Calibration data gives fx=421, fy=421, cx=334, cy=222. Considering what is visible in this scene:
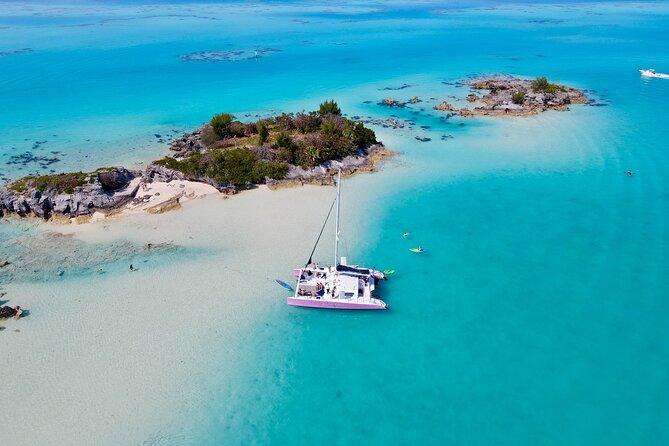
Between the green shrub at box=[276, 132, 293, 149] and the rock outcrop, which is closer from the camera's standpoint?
the rock outcrop

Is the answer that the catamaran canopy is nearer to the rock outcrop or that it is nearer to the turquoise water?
the turquoise water

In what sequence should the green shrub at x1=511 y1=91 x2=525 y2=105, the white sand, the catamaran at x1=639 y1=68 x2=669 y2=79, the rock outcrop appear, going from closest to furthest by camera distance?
the white sand < the rock outcrop < the green shrub at x1=511 y1=91 x2=525 y2=105 < the catamaran at x1=639 y1=68 x2=669 y2=79

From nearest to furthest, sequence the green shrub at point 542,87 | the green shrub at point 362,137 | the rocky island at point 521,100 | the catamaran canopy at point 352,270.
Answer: the catamaran canopy at point 352,270 → the green shrub at point 362,137 → the rocky island at point 521,100 → the green shrub at point 542,87

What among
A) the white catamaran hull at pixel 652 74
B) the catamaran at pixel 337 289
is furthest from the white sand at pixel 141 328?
the white catamaran hull at pixel 652 74

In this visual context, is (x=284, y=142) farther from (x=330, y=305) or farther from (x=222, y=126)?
(x=330, y=305)

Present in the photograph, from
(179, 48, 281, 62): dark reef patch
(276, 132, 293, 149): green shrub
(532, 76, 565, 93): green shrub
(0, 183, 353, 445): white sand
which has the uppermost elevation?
(179, 48, 281, 62): dark reef patch

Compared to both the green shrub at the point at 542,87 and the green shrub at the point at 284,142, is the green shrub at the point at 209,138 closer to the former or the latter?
the green shrub at the point at 284,142

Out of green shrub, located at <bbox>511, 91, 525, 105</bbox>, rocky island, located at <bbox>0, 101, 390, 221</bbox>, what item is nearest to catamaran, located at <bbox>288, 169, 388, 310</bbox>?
rocky island, located at <bbox>0, 101, 390, 221</bbox>

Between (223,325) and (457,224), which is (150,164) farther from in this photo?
(457,224)
